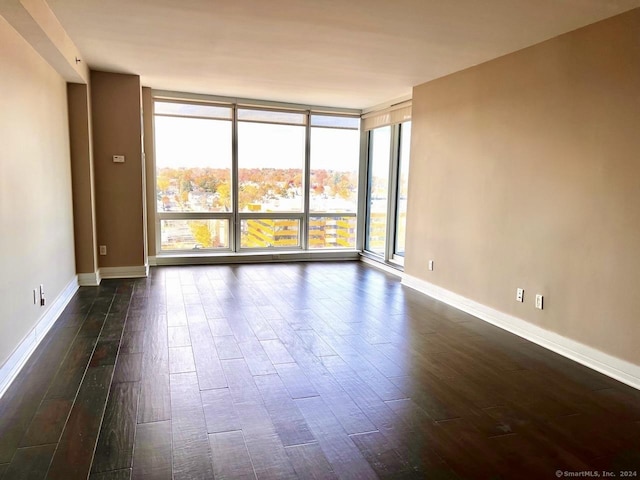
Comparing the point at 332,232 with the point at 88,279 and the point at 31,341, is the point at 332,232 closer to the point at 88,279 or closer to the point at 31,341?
the point at 88,279

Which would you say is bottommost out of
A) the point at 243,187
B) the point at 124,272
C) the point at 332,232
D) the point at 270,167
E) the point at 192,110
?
the point at 124,272

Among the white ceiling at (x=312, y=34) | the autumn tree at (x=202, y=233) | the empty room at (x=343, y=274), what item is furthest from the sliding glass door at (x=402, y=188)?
the autumn tree at (x=202, y=233)

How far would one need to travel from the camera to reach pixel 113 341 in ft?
11.4

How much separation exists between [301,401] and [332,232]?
16.8ft

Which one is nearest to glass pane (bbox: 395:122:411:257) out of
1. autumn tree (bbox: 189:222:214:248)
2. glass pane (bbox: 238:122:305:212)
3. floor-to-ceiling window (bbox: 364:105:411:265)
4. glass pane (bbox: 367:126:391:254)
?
floor-to-ceiling window (bbox: 364:105:411:265)

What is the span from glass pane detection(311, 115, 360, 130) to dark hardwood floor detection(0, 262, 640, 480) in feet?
12.8

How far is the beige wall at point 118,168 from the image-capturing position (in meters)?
5.30

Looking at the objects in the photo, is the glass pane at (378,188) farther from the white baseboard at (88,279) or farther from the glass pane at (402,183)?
the white baseboard at (88,279)

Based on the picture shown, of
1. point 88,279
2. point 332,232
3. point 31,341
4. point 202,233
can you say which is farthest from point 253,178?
point 31,341

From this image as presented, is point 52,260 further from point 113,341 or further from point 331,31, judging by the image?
point 331,31

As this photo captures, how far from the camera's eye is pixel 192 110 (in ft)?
21.4

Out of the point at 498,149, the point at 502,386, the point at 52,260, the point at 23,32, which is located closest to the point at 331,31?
the point at 498,149

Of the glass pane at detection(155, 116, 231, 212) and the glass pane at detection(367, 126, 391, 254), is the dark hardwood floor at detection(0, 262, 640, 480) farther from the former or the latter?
the glass pane at detection(367, 126, 391, 254)

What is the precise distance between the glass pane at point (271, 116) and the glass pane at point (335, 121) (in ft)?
0.71
